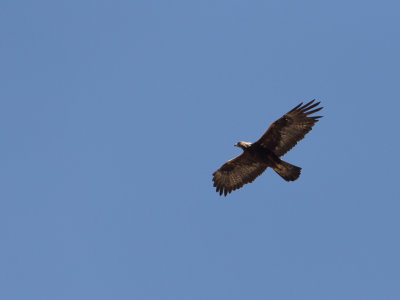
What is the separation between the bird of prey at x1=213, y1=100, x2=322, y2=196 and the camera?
69.4 ft

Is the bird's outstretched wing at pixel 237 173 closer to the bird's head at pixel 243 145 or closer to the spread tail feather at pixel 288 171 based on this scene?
the bird's head at pixel 243 145

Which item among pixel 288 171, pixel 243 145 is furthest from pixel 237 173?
pixel 288 171

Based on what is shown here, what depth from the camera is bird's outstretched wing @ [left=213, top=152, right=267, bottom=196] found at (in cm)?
2250

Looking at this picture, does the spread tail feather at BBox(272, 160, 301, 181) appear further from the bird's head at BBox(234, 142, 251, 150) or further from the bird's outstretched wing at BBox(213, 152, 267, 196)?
the bird's head at BBox(234, 142, 251, 150)

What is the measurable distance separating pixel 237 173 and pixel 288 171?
2146 millimetres

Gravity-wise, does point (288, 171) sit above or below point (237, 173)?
below

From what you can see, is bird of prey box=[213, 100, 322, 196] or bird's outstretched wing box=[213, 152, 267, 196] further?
bird's outstretched wing box=[213, 152, 267, 196]

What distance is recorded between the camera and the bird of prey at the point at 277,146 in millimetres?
21141

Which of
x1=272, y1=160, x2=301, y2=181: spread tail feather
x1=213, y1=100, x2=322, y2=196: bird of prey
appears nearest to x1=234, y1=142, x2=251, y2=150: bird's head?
x1=213, y1=100, x2=322, y2=196: bird of prey

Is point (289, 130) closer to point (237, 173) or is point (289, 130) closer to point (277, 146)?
point (277, 146)

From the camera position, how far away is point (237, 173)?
2302 cm

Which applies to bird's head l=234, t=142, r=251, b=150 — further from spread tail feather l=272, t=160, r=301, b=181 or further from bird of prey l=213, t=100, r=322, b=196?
spread tail feather l=272, t=160, r=301, b=181

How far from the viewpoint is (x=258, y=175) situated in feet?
74.6

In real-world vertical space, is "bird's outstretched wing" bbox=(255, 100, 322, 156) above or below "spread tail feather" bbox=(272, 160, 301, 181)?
above
